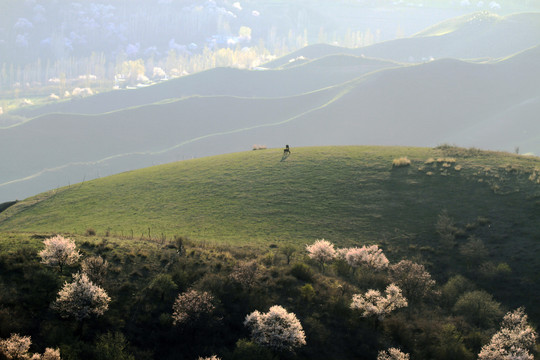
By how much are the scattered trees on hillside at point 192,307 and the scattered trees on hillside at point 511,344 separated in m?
11.1

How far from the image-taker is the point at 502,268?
23.0m

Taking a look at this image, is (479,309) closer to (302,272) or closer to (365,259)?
(365,259)

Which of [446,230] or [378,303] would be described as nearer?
[378,303]

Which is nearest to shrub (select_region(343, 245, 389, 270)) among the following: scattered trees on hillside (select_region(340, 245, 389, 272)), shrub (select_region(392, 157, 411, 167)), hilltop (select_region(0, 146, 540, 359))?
scattered trees on hillside (select_region(340, 245, 389, 272))

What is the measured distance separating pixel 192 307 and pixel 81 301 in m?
4.24

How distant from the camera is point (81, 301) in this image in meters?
15.3

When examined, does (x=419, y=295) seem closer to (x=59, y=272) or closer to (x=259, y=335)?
(x=259, y=335)

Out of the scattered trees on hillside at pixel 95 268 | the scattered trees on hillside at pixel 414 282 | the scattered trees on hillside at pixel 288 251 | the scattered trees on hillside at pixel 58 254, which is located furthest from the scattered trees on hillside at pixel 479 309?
the scattered trees on hillside at pixel 58 254

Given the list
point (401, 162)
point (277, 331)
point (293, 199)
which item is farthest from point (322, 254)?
point (401, 162)

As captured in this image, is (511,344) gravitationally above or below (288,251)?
below

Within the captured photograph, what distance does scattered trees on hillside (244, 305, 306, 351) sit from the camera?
15258mm

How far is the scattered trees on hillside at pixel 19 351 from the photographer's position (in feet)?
41.1

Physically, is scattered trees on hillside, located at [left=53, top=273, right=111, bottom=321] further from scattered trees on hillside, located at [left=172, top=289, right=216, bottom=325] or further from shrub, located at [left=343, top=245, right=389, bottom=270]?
shrub, located at [left=343, top=245, right=389, bottom=270]

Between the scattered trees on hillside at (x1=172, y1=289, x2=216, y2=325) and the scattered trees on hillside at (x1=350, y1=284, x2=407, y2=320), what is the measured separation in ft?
21.3
